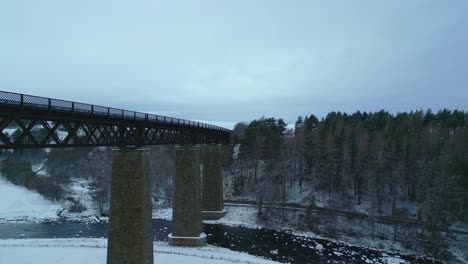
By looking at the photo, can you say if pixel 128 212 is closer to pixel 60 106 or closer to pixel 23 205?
pixel 60 106

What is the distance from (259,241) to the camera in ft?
124

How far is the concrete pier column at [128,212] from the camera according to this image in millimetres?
20844

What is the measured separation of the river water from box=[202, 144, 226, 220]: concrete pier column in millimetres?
4047

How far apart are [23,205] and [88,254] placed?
39.8 m

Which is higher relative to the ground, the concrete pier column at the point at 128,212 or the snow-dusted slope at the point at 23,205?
the concrete pier column at the point at 128,212

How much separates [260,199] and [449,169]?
24.0 metres

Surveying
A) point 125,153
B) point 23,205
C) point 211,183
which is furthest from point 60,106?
point 23,205

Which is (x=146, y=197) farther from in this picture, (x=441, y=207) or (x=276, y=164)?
(x=276, y=164)

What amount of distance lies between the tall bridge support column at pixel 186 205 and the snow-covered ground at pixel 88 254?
1.47 meters

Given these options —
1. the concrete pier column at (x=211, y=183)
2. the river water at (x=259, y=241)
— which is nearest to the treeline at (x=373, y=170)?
the concrete pier column at (x=211, y=183)

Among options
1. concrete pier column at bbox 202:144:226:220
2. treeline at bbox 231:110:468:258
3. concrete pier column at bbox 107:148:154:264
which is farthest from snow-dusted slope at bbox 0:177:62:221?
concrete pier column at bbox 107:148:154:264

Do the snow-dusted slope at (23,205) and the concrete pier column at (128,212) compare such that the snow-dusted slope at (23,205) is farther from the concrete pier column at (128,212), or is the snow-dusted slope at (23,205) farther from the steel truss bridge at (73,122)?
the concrete pier column at (128,212)

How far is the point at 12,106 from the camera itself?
571 inches

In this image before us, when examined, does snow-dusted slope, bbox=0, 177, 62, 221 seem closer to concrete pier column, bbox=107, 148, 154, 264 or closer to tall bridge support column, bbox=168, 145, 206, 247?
tall bridge support column, bbox=168, 145, 206, 247
